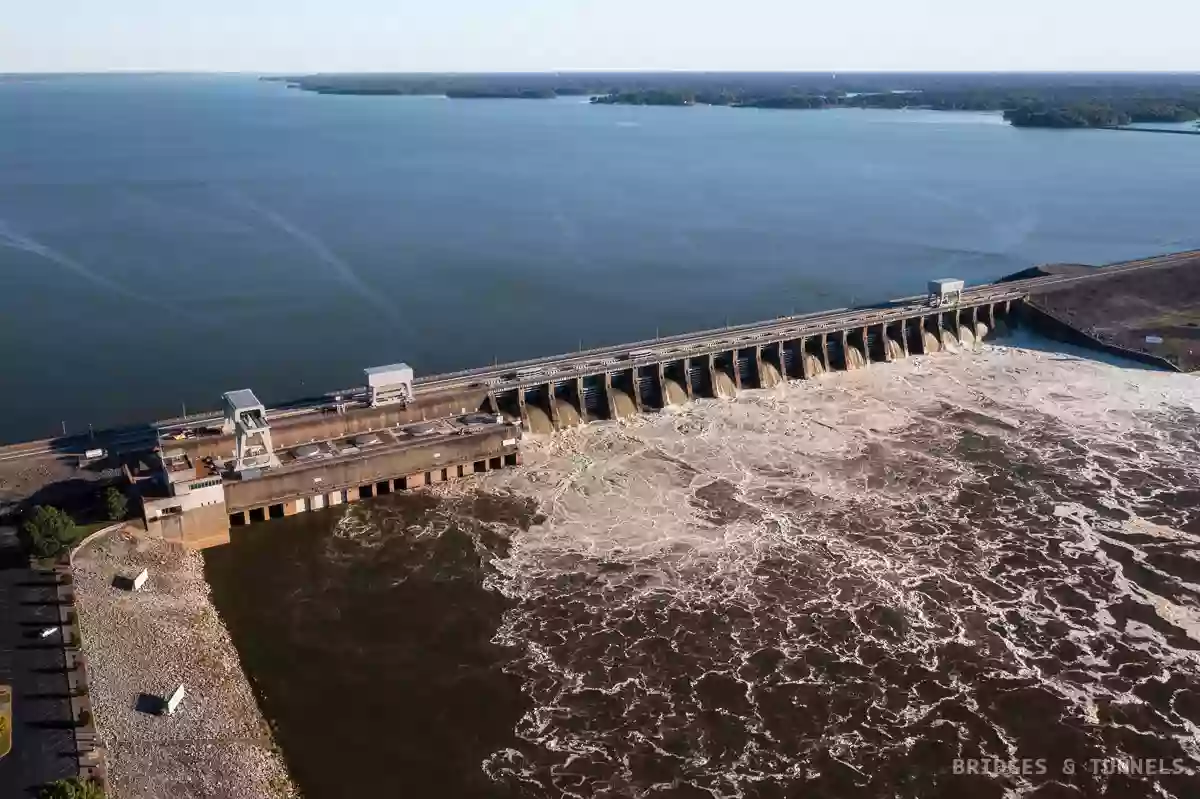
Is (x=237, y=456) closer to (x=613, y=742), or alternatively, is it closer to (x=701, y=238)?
(x=613, y=742)

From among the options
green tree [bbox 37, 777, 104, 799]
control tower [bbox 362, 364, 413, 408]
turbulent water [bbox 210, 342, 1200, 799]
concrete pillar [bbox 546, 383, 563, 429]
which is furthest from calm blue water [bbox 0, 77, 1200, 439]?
green tree [bbox 37, 777, 104, 799]

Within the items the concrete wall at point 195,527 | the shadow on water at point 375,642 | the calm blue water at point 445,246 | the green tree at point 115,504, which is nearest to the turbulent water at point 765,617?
the shadow on water at point 375,642

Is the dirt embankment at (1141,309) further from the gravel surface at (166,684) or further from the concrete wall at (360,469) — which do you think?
the gravel surface at (166,684)

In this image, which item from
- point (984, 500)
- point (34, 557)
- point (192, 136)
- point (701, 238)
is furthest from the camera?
point (192, 136)

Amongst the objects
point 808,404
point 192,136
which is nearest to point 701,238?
point 808,404

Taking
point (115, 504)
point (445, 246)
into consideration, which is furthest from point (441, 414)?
point (445, 246)

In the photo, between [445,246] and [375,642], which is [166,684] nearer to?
[375,642]

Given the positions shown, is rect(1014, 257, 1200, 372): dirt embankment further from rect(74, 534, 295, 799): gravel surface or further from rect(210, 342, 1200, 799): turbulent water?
rect(74, 534, 295, 799): gravel surface
